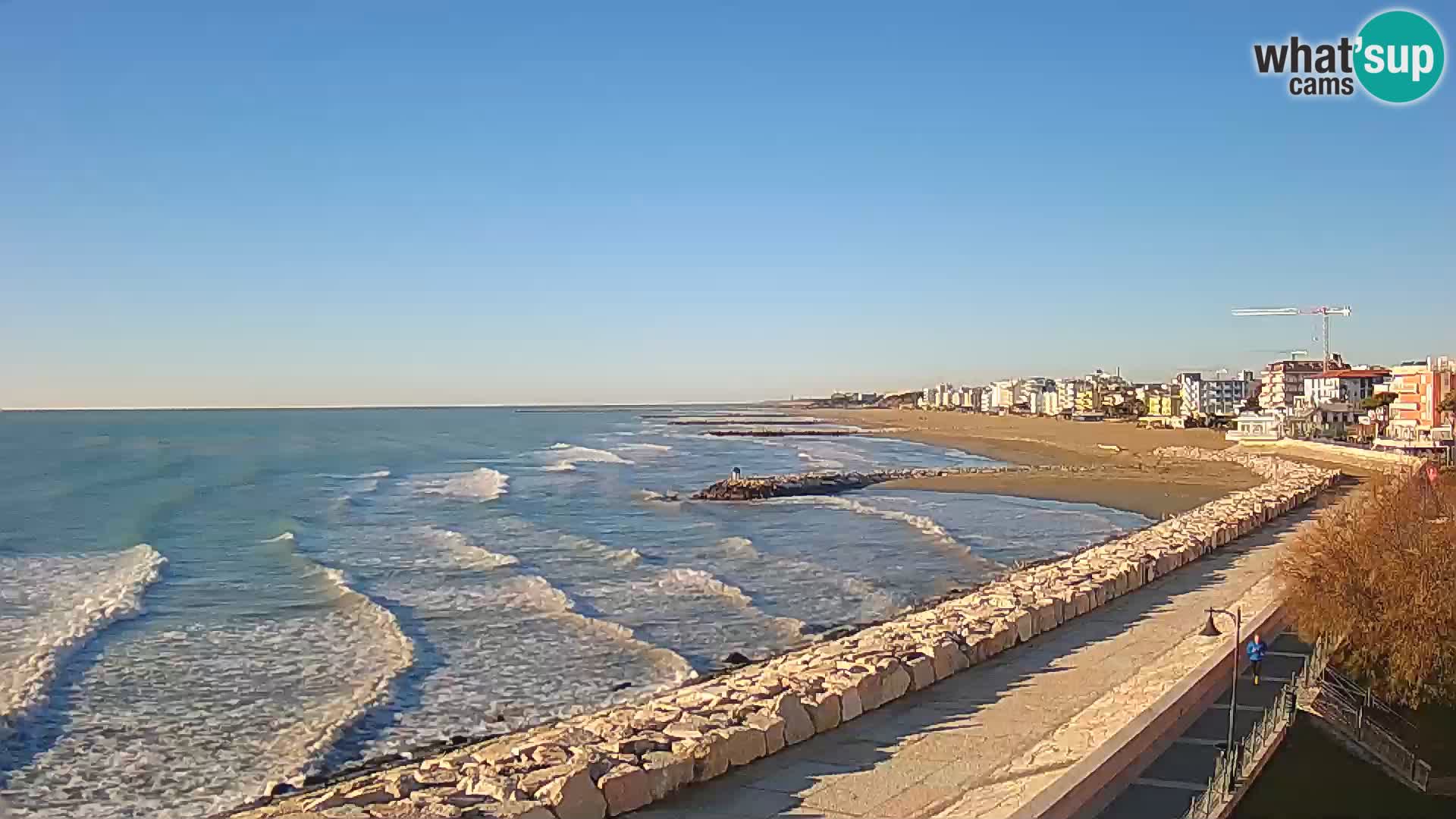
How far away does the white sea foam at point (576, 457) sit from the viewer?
63131 mm

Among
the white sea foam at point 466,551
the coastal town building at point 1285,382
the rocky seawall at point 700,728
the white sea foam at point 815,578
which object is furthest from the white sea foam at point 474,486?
the coastal town building at point 1285,382

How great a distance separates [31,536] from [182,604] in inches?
612

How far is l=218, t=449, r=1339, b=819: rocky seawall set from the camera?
1005cm

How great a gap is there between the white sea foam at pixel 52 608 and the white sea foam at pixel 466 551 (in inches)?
266

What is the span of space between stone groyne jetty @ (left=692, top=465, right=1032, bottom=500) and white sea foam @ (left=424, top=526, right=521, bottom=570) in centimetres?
1283

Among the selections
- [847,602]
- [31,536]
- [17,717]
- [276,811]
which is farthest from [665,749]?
[31,536]

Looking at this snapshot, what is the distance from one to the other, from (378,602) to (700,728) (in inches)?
503

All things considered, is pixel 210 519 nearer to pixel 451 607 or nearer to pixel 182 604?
pixel 182 604

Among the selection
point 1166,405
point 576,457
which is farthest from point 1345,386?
point 576,457

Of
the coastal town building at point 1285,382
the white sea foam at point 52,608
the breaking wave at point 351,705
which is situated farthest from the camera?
the coastal town building at point 1285,382

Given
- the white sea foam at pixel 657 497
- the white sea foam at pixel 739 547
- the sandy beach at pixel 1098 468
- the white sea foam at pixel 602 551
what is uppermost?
the sandy beach at pixel 1098 468

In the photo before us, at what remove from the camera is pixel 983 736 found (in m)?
12.4

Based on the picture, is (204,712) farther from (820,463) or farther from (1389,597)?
(820,463)

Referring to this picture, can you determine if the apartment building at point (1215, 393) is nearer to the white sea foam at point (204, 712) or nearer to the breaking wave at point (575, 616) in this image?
the breaking wave at point (575, 616)
